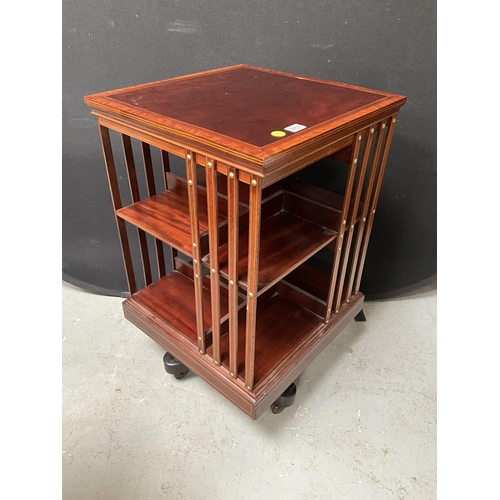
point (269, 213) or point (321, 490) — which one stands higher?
point (269, 213)

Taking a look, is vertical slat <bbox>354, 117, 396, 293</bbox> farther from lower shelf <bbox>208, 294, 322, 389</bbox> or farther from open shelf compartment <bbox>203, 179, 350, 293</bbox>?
lower shelf <bbox>208, 294, 322, 389</bbox>

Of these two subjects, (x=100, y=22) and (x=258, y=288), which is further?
(x=100, y=22)

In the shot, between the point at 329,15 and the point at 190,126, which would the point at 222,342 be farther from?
the point at 329,15

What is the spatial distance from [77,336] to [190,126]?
1.04 meters

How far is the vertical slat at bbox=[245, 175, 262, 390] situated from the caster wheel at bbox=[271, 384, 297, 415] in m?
0.20

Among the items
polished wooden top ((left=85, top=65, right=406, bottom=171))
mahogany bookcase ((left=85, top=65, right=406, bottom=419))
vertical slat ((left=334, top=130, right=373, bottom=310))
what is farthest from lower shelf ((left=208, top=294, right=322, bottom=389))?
polished wooden top ((left=85, top=65, right=406, bottom=171))

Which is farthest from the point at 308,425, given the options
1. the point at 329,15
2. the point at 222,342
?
the point at 329,15

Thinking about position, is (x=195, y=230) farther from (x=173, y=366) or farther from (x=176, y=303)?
(x=173, y=366)

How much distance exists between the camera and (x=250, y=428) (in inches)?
47.5

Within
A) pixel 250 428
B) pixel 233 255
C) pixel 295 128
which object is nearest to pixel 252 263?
pixel 233 255

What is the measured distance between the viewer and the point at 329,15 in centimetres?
122

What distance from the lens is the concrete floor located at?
42.3 inches

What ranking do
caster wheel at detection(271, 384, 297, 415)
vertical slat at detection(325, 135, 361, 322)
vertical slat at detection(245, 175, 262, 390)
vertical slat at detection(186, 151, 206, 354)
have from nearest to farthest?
vertical slat at detection(245, 175, 262, 390), vertical slat at detection(186, 151, 206, 354), vertical slat at detection(325, 135, 361, 322), caster wheel at detection(271, 384, 297, 415)

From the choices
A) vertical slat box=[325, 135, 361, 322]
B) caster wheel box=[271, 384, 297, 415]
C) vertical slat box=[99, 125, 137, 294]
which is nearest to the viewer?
vertical slat box=[325, 135, 361, 322]
